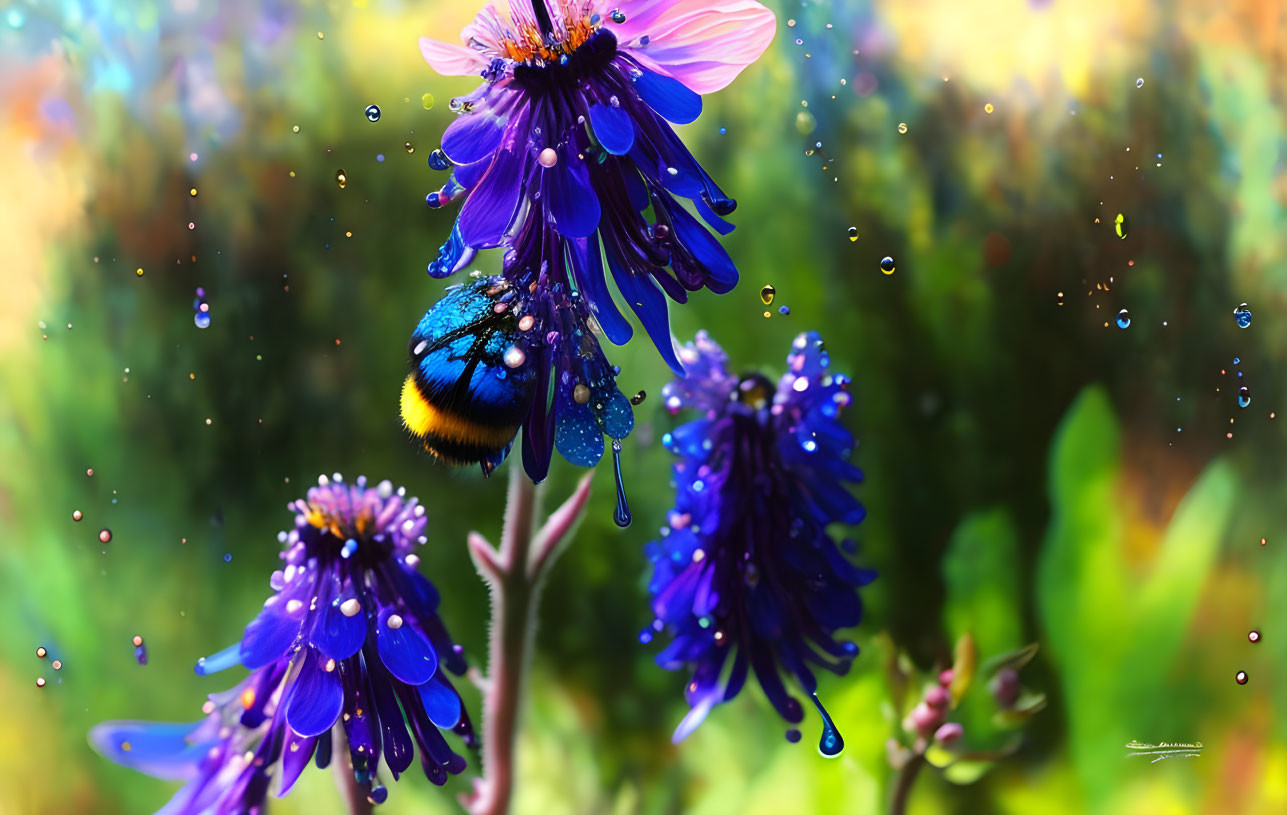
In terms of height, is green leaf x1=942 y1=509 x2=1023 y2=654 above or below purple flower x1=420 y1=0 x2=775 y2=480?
below

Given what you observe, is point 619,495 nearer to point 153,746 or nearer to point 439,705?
point 439,705

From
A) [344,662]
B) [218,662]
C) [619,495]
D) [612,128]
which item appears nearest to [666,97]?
[612,128]

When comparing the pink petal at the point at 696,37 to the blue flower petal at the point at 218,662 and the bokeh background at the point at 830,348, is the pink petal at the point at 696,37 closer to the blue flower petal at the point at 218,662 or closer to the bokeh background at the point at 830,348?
the bokeh background at the point at 830,348

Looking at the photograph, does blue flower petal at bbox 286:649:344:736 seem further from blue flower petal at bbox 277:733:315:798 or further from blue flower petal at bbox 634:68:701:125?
blue flower petal at bbox 634:68:701:125

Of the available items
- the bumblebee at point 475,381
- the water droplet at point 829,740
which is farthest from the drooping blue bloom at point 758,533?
the bumblebee at point 475,381

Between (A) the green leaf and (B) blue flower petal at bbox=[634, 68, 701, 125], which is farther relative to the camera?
(A) the green leaf

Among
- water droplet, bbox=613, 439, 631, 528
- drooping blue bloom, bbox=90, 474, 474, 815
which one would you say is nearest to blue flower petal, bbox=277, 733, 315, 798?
drooping blue bloom, bbox=90, 474, 474, 815
